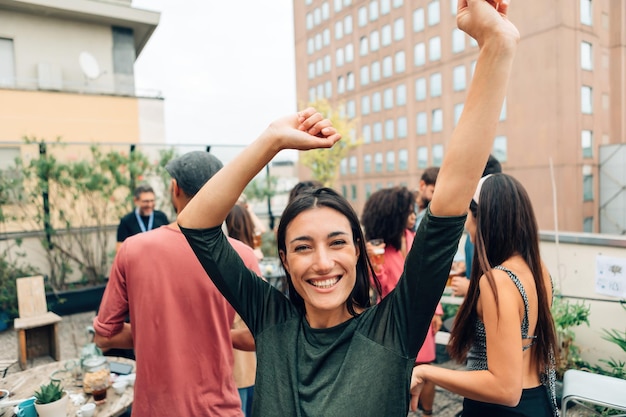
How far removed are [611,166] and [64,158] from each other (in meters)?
17.2

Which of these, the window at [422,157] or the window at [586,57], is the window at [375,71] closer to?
the window at [422,157]

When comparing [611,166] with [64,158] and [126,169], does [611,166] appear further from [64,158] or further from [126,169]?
[64,158]

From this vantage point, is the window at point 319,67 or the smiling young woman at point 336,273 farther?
the window at point 319,67

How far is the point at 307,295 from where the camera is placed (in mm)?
1063

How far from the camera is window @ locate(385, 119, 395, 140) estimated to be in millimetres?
29109

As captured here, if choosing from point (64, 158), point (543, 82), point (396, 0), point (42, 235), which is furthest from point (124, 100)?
A: point (396, 0)

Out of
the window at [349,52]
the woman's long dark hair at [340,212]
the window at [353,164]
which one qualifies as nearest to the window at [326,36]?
the window at [349,52]

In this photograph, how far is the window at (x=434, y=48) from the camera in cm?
2481

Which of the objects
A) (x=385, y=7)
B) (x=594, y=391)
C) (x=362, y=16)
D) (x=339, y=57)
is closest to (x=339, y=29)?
(x=339, y=57)

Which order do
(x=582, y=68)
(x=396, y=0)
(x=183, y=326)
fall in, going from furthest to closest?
(x=396, y=0)
(x=582, y=68)
(x=183, y=326)

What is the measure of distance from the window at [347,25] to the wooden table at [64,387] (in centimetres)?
3284

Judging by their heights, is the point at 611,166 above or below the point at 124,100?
below

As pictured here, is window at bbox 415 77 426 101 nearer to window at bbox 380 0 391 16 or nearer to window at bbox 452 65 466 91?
window at bbox 452 65 466 91

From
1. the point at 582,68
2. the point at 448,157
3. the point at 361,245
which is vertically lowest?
the point at 361,245
